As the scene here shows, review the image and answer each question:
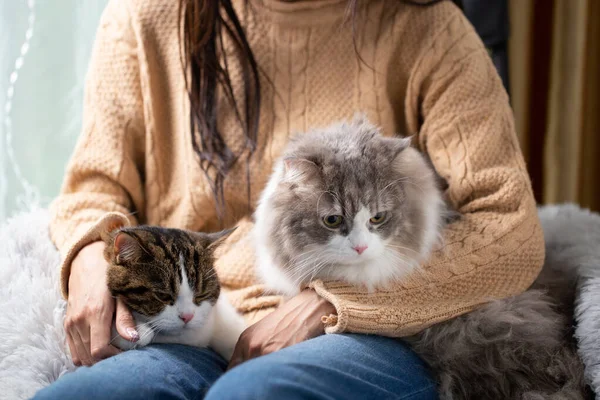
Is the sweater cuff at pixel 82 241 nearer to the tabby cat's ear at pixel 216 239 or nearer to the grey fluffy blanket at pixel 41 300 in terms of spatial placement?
the grey fluffy blanket at pixel 41 300

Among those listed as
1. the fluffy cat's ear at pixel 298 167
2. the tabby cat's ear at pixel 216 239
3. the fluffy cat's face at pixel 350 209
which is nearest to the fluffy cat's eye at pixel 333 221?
the fluffy cat's face at pixel 350 209

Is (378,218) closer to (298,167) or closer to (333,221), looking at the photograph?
(333,221)

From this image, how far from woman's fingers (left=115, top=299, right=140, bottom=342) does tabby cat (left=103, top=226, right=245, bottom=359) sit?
1 cm

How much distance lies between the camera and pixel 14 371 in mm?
1265

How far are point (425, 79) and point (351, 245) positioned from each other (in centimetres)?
55

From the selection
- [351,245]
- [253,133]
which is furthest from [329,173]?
[253,133]

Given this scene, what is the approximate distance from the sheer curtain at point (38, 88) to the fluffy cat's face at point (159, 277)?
82 cm

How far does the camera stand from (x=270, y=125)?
168 centimetres

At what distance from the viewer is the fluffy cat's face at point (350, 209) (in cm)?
132

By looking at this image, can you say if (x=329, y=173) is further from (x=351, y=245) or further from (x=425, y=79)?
(x=425, y=79)

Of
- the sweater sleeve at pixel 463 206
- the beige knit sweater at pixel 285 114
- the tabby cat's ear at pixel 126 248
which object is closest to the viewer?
the tabby cat's ear at pixel 126 248

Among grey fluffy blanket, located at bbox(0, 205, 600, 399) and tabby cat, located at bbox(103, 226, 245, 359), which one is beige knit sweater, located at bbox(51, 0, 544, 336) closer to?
grey fluffy blanket, located at bbox(0, 205, 600, 399)

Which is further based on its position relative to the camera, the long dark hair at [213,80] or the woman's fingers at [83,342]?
the long dark hair at [213,80]

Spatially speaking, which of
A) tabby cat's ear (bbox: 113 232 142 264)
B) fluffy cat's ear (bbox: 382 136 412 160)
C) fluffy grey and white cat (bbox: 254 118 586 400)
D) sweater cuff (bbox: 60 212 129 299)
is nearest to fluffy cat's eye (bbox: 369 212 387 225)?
fluffy grey and white cat (bbox: 254 118 586 400)
